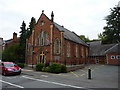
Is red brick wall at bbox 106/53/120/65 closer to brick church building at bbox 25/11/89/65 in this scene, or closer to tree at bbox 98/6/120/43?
tree at bbox 98/6/120/43

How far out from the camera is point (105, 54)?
34.8 meters

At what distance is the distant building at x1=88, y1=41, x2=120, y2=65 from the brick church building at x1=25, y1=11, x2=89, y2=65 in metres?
7.88

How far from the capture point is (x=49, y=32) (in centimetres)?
2805

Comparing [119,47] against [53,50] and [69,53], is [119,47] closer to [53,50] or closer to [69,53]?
[69,53]

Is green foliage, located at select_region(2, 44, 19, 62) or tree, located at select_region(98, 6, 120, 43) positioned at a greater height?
tree, located at select_region(98, 6, 120, 43)

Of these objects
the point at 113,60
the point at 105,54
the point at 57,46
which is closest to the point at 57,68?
the point at 57,46

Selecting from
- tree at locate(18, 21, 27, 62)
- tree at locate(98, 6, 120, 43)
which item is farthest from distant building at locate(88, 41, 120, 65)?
tree at locate(18, 21, 27, 62)

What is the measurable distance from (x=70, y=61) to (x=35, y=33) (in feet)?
37.1

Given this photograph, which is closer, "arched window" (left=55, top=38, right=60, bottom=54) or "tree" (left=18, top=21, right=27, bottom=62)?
"arched window" (left=55, top=38, right=60, bottom=54)

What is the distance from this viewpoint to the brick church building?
25.9 m

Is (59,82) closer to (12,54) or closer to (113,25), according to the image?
(12,54)

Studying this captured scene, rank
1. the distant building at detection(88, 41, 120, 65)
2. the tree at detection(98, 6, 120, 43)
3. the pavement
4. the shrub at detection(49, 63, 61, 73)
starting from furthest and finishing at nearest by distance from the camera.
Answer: the distant building at detection(88, 41, 120, 65), the tree at detection(98, 6, 120, 43), the shrub at detection(49, 63, 61, 73), the pavement

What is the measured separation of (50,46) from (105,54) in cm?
1720

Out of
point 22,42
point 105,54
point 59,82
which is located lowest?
point 59,82
